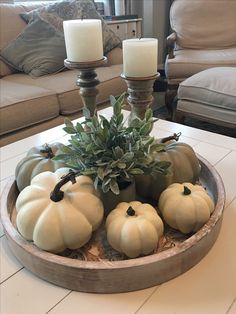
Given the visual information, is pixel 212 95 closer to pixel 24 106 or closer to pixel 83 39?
pixel 24 106

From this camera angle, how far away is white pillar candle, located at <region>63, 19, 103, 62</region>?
2.52 ft

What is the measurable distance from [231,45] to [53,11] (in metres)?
1.62

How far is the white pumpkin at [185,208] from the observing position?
585 mm

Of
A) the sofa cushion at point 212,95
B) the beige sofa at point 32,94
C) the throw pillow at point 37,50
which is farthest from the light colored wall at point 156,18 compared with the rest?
the sofa cushion at point 212,95

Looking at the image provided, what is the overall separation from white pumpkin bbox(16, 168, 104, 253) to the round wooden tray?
0.10ft

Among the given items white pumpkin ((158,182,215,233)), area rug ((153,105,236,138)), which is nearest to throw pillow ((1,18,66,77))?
area rug ((153,105,236,138))

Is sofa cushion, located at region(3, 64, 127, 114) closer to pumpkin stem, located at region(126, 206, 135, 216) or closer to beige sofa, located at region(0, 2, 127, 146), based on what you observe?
beige sofa, located at region(0, 2, 127, 146)

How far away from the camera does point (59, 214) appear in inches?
21.6

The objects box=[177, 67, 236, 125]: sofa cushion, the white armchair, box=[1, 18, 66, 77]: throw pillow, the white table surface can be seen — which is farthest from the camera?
the white armchair

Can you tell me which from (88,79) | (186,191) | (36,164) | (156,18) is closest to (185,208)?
(186,191)

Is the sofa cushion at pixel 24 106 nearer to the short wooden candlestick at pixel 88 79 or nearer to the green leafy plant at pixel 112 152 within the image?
the short wooden candlestick at pixel 88 79

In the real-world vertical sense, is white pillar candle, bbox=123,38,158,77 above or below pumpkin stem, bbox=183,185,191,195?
above

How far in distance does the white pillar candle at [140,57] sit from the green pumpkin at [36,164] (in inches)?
9.9

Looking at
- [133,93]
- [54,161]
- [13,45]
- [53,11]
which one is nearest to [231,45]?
[53,11]
